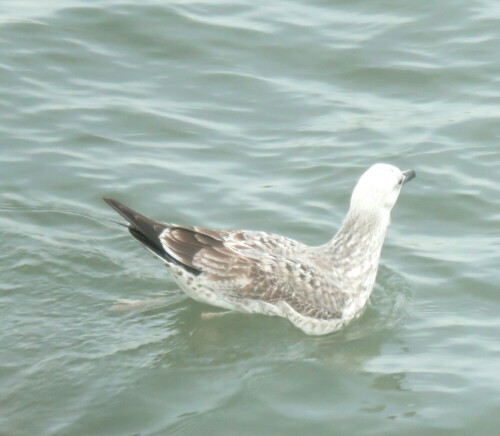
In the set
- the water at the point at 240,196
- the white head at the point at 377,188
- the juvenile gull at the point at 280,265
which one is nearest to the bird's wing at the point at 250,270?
the juvenile gull at the point at 280,265

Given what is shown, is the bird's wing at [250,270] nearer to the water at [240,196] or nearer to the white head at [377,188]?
the water at [240,196]

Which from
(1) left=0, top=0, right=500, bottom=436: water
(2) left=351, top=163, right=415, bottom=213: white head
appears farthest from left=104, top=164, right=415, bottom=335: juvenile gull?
(1) left=0, top=0, right=500, bottom=436: water

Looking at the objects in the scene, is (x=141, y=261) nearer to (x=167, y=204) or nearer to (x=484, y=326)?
(x=167, y=204)

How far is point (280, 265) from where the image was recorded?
29.5ft

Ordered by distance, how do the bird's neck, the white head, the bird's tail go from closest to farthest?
the bird's tail < the white head < the bird's neck

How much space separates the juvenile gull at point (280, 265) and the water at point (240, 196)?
0.65ft

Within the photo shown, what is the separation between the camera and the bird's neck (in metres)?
9.37

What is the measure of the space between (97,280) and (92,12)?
5947mm

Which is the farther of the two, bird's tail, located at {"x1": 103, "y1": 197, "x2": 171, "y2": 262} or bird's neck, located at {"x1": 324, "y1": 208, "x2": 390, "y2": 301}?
bird's neck, located at {"x1": 324, "y1": 208, "x2": 390, "y2": 301}

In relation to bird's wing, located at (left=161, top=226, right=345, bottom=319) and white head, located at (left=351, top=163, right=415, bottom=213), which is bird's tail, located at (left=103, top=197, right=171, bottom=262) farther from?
white head, located at (left=351, top=163, right=415, bottom=213)

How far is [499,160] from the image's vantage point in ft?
39.2

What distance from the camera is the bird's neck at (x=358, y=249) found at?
9367 millimetres

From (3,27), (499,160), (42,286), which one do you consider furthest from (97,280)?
(3,27)

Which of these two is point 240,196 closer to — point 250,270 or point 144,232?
point 250,270
